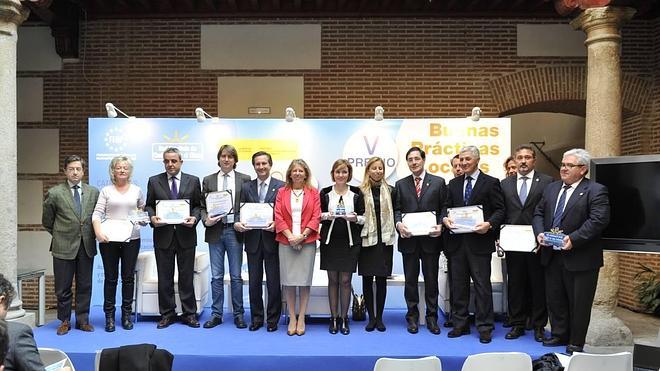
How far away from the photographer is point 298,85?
26.9 ft

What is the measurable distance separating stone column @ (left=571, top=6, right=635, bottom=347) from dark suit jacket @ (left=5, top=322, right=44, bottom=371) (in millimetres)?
5395

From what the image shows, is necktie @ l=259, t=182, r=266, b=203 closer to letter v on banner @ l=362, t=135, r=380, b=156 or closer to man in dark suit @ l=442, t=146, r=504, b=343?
man in dark suit @ l=442, t=146, r=504, b=343

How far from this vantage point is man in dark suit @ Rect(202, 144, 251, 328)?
518 cm

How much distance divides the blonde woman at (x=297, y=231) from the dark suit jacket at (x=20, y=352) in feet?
8.65

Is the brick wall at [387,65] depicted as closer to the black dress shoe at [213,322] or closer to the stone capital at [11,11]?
the stone capital at [11,11]

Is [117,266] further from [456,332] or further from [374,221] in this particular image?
[456,332]

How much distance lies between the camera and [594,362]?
311 centimetres

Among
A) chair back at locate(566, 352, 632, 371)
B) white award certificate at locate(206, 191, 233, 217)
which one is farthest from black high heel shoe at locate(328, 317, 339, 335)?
chair back at locate(566, 352, 632, 371)

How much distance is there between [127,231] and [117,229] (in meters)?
0.09

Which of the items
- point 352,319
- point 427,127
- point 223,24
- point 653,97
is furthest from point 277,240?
point 653,97

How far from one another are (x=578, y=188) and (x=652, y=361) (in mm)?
1397

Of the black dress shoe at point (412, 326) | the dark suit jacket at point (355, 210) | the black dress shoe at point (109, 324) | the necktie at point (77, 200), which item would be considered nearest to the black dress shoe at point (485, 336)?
the black dress shoe at point (412, 326)

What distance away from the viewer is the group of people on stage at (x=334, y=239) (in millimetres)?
4840

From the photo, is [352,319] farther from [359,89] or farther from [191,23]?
[191,23]
